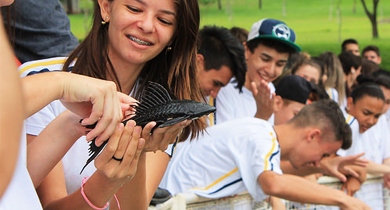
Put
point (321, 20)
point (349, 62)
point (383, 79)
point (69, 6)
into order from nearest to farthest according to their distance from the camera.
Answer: point (383, 79)
point (69, 6)
point (349, 62)
point (321, 20)

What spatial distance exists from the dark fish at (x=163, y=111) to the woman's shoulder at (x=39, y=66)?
461 millimetres

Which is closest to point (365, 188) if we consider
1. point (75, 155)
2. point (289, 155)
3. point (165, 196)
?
point (289, 155)

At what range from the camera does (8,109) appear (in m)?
0.48

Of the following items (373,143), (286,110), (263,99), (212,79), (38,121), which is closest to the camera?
(38,121)

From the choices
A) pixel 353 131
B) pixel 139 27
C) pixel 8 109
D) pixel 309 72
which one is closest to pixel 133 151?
pixel 139 27

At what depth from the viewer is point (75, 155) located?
1.71 meters

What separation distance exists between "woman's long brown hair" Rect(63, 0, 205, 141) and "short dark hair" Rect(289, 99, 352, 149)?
62.1 inches

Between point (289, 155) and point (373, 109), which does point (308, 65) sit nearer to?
point (373, 109)

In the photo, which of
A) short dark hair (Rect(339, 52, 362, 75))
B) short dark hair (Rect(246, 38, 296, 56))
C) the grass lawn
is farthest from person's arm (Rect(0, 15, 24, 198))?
the grass lawn

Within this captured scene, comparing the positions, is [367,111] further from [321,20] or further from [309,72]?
[321,20]

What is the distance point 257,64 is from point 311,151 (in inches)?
34.8

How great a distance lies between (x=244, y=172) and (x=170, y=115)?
1.53m

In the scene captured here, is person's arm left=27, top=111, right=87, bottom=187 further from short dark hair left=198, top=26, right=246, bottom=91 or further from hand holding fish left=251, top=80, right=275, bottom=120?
short dark hair left=198, top=26, right=246, bottom=91

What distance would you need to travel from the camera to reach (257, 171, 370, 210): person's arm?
2.63 metres
